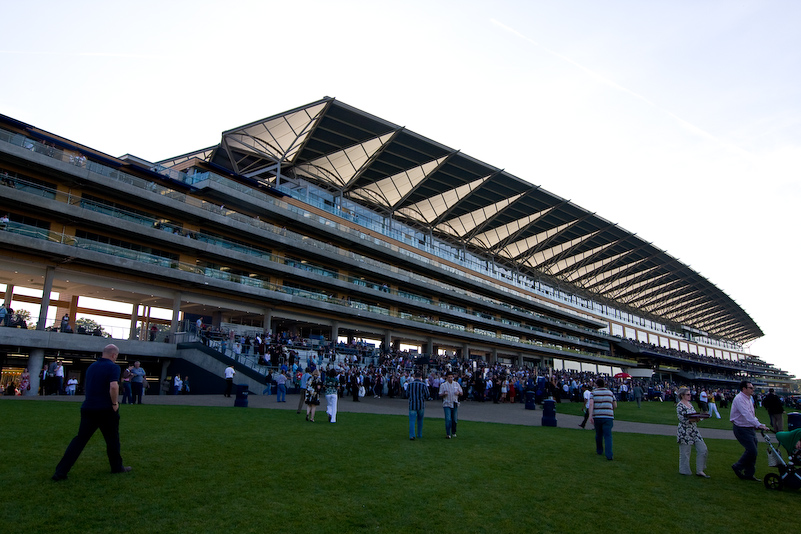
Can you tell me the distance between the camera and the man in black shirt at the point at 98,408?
246 inches

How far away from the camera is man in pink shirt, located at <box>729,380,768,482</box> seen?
825cm

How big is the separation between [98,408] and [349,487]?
3353mm

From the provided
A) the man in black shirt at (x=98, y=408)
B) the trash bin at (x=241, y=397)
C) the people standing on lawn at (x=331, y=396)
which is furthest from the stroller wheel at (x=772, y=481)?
the trash bin at (x=241, y=397)

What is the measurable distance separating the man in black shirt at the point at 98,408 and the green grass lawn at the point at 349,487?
13.4 inches

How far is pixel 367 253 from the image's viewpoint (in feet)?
168

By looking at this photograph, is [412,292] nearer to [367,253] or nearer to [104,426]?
[367,253]

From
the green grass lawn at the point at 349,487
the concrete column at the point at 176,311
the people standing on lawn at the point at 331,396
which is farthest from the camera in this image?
the concrete column at the point at 176,311

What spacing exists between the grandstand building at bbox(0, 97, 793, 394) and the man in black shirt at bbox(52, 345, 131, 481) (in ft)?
68.5

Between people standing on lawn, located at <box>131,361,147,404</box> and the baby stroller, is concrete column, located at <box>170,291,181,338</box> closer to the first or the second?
people standing on lawn, located at <box>131,361,147,404</box>

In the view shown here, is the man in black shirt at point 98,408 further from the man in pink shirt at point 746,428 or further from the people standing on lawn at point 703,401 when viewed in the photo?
the people standing on lawn at point 703,401

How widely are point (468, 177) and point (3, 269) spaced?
1541 inches

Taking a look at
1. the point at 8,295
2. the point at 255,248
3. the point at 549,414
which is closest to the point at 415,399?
the point at 549,414

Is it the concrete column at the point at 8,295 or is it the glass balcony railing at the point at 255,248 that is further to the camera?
the concrete column at the point at 8,295

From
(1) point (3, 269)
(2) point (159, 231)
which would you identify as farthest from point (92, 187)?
(1) point (3, 269)
